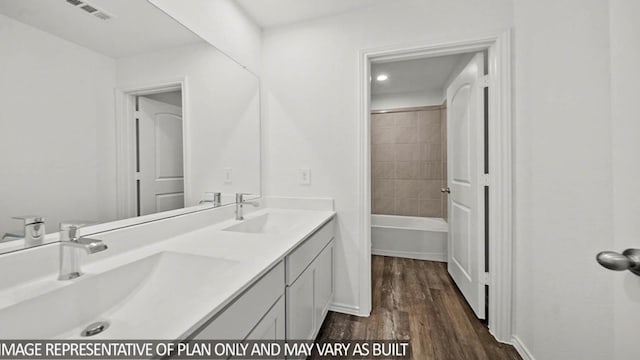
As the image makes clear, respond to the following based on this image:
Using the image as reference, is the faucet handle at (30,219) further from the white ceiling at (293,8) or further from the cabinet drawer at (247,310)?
the white ceiling at (293,8)

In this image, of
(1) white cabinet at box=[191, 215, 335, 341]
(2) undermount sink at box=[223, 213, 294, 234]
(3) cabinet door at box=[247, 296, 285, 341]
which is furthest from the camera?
(2) undermount sink at box=[223, 213, 294, 234]

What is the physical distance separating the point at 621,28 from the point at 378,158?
3364mm

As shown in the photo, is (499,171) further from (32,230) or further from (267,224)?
(32,230)

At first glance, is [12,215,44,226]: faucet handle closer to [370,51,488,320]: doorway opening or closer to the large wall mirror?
the large wall mirror

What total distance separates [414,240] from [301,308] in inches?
92.5

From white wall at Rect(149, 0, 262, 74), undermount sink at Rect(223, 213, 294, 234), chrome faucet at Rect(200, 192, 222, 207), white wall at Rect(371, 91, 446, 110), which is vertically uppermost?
white wall at Rect(371, 91, 446, 110)

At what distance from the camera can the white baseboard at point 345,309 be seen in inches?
74.5

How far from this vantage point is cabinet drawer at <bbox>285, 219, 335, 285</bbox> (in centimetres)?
113

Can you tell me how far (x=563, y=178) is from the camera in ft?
3.80

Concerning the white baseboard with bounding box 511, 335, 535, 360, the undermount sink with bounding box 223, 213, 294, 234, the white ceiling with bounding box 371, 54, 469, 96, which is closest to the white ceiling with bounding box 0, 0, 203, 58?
the undermount sink with bounding box 223, 213, 294, 234

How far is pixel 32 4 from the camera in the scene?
2.57 ft

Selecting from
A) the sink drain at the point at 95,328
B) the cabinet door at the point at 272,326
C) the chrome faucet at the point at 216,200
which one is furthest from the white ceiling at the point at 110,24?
the cabinet door at the point at 272,326

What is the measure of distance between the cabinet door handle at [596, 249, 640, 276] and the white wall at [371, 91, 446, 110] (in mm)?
3454

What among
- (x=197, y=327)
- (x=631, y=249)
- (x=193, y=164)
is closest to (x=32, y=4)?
(x=193, y=164)
